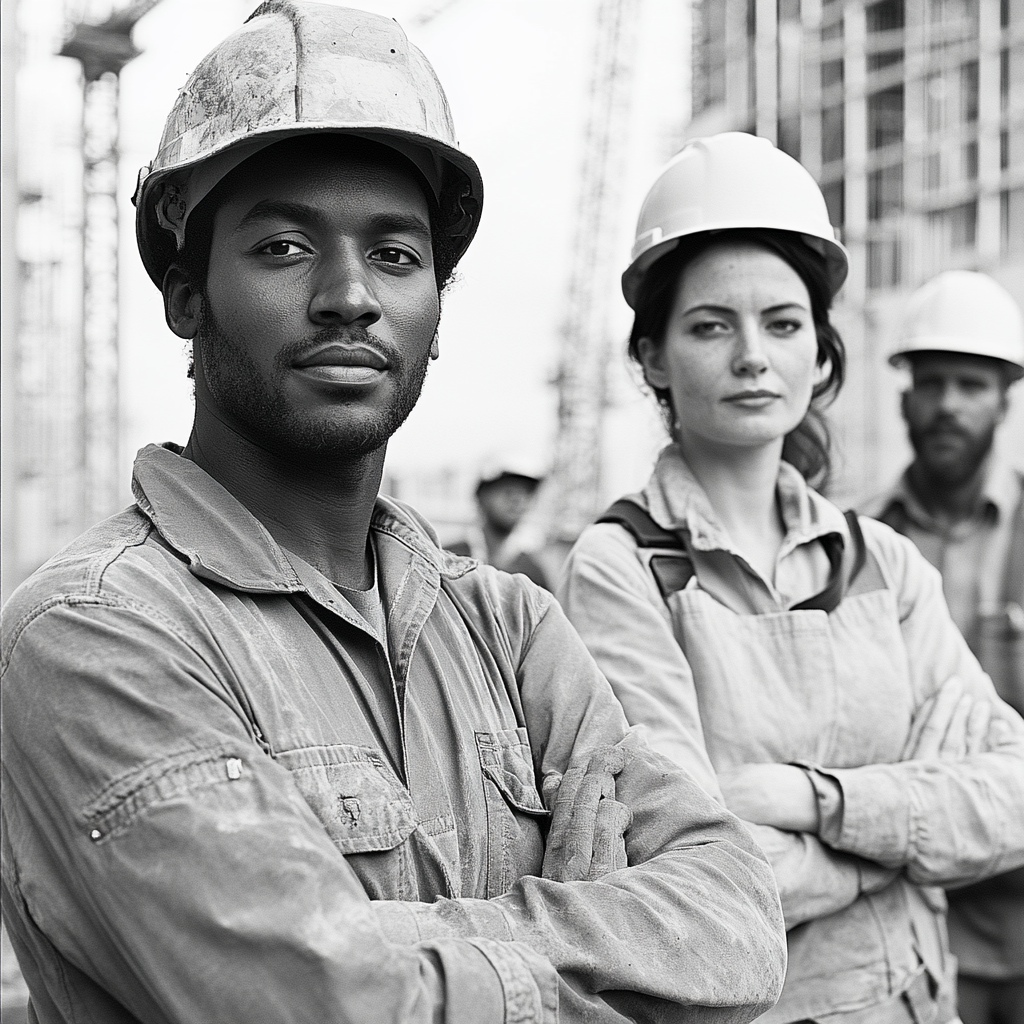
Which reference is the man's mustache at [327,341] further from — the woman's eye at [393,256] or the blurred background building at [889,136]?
the blurred background building at [889,136]

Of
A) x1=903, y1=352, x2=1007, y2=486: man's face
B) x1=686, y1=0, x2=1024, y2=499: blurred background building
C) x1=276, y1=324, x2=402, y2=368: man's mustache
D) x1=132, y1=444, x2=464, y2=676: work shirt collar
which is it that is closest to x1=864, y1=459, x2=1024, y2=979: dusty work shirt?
x1=903, y1=352, x2=1007, y2=486: man's face

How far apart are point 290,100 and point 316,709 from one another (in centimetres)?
91

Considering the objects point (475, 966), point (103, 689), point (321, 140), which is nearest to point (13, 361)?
point (321, 140)

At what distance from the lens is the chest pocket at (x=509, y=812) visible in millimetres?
2096

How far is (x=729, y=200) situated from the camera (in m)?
3.19

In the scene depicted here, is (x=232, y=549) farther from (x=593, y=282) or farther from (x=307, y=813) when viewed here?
(x=593, y=282)

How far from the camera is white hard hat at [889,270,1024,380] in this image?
504cm

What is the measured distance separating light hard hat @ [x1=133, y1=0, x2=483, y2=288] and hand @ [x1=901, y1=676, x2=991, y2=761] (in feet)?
5.61

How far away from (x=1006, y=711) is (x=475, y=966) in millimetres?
1970

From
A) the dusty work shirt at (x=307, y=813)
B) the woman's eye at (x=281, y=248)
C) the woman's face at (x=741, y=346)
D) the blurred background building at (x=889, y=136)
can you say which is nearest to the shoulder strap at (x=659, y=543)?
the woman's face at (x=741, y=346)

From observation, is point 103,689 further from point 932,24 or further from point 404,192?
point 932,24

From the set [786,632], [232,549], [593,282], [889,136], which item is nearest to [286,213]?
[232,549]

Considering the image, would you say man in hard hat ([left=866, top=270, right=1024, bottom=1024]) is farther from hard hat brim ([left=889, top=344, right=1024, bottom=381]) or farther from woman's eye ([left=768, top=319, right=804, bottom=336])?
woman's eye ([left=768, top=319, right=804, bottom=336])

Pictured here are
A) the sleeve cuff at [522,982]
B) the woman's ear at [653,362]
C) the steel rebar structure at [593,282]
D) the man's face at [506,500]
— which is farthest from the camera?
the steel rebar structure at [593,282]
